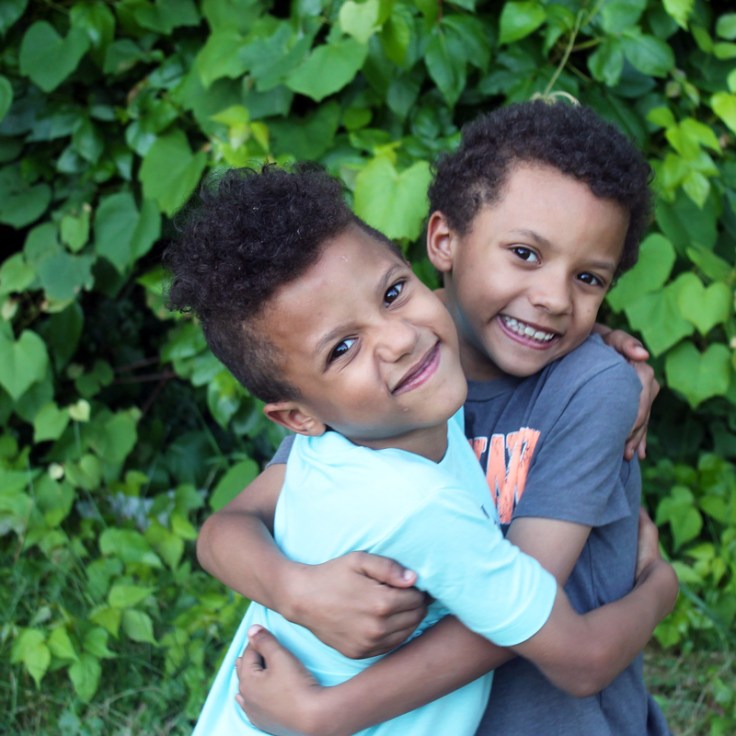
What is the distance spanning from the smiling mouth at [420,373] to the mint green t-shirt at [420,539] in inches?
3.2

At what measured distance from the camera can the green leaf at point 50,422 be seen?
9.98ft

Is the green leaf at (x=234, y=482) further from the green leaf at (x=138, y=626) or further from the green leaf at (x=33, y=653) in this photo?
the green leaf at (x=33, y=653)

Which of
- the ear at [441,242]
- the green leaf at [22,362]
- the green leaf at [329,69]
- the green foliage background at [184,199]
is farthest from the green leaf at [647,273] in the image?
the green leaf at [22,362]

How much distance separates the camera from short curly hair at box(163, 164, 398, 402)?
1.27 meters

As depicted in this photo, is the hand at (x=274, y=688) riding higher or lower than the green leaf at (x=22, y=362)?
higher

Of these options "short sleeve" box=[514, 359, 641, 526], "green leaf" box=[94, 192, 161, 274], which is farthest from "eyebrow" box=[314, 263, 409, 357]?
"green leaf" box=[94, 192, 161, 274]

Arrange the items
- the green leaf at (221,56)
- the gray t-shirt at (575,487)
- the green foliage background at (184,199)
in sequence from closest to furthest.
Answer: the gray t-shirt at (575,487) → the green foliage background at (184,199) → the green leaf at (221,56)

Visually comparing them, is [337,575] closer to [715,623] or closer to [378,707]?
[378,707]

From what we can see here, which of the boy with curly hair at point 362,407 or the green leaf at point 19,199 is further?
the green leaf at point 19,199

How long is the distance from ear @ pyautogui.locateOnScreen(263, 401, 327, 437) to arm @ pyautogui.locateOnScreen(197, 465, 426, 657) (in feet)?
0.56

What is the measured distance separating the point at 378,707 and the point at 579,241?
2.28 feet

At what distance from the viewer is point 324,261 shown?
1.29 m

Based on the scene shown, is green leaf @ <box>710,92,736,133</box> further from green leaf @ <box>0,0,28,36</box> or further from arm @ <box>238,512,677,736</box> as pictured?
green leaf @ <box>0,0,28,36</box>

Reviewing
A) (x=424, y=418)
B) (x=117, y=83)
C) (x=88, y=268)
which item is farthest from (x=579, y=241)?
(x=117, y=83)
